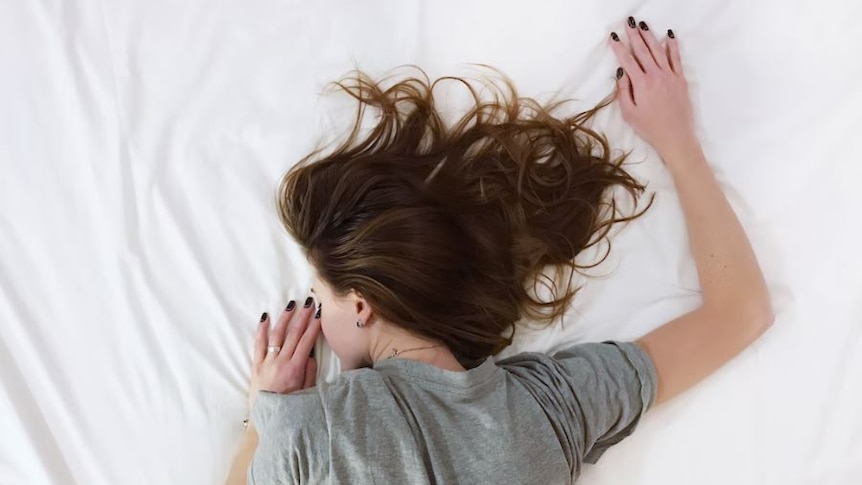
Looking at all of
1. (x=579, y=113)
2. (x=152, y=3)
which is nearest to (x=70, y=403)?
(x=152, y=3)

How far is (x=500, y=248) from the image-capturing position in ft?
3.61

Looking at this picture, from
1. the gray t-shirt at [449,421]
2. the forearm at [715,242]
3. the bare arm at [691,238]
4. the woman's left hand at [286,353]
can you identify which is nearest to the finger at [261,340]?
the woman's left hand at [286,353]

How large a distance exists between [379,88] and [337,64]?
0.25 feet

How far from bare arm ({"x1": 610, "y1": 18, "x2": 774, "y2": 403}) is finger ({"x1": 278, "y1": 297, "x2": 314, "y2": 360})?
482 mm

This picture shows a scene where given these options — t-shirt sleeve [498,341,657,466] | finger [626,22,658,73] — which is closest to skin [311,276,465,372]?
t-shirt sleeve [498,341,657,466]

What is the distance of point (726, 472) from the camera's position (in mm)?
1157

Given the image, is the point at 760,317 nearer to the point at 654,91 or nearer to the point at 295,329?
the point at 654,91

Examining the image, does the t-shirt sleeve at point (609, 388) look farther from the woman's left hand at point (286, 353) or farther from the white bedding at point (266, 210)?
the woman's left hand at point (286, 353)

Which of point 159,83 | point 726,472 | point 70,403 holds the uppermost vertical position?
point 159,83

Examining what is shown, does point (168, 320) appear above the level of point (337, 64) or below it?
below

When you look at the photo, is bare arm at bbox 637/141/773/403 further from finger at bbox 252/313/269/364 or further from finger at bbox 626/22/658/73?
finger at bbox 252/313/269/364

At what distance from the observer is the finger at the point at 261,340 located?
3.70ft

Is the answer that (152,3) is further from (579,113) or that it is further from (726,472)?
(726,472)

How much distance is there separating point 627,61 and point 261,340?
2.24 ft
